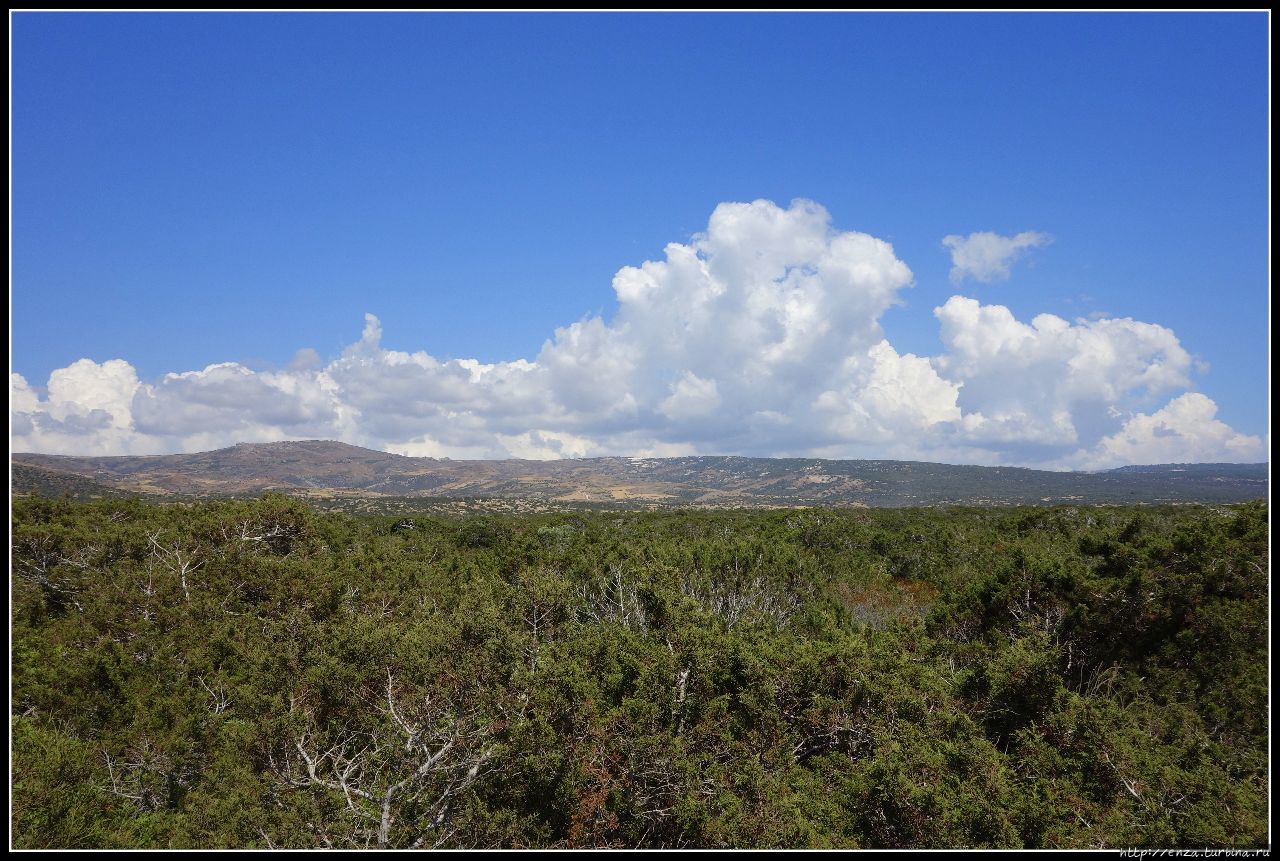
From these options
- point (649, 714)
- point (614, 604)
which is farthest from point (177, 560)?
point (649, 714)

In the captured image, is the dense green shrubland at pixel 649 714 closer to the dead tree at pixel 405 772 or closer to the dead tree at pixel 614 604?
the dead tree at pixel 405 772

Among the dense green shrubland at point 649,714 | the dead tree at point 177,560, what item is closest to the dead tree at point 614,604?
the dense green shrubland at point 649,714

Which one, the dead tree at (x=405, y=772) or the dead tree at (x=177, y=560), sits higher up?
the dead tree at (x=177, y=560)

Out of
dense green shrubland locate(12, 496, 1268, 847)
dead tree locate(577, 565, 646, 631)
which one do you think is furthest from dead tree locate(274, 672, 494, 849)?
dead tree locate(577, 565, 646, 631)

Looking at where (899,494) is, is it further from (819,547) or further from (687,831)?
(687,831)

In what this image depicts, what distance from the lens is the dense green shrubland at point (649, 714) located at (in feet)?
29.0

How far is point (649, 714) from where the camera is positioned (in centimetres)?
998

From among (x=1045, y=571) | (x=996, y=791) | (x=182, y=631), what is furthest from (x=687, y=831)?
(x=182, y=631)

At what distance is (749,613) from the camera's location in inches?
779

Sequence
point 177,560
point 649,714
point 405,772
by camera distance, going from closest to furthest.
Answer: point 405,772
point 649,714
point 177,560

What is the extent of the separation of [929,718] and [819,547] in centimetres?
2518

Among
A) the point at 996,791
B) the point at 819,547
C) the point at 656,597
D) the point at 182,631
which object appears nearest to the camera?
the point at 996,791

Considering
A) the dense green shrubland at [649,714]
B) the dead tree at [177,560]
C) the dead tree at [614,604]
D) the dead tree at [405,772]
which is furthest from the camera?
the dead tree at [177,560]

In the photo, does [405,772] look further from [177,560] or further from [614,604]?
[177,560]
